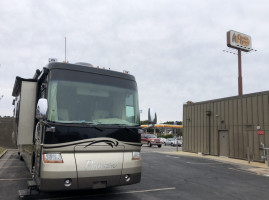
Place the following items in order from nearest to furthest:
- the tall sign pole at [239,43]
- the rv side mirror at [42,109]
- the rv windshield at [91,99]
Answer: the rv side mirror at [42,109], the rv windshield at [91,99], the tall sign pole at [239,43]

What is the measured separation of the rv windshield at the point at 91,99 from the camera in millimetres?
5359

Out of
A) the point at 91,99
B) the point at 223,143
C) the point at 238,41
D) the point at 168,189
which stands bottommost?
the point at 168,189

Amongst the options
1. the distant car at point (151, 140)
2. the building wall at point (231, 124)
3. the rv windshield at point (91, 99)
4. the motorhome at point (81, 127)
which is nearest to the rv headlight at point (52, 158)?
the motorhome at point (81, 127)

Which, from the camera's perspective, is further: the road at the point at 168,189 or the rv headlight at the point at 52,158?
the road at the point at 168,189

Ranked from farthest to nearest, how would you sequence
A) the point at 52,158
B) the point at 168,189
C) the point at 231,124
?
the point at 231,124 < the point at 168,189 < the point at 52,158

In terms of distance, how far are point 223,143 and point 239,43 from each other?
29.5 meters

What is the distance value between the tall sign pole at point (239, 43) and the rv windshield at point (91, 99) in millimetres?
39963

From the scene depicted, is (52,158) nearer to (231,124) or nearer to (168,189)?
(168,189)

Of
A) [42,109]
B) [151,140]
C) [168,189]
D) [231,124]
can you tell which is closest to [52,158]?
[42,109]

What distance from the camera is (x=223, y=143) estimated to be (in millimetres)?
20531

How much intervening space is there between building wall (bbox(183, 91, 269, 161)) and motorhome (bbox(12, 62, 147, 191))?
1347cm

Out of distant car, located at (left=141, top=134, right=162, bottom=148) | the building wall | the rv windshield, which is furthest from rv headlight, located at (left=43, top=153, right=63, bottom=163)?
distant car, located at (left=141, top=134, right=162, bottom=148)

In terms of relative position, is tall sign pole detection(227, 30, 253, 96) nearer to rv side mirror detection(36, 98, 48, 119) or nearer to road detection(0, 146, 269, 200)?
road detection(0, 146, 269, 200)

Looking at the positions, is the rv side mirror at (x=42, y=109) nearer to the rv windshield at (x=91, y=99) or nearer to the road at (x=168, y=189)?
the rv windshield at (x=91, y=99)
